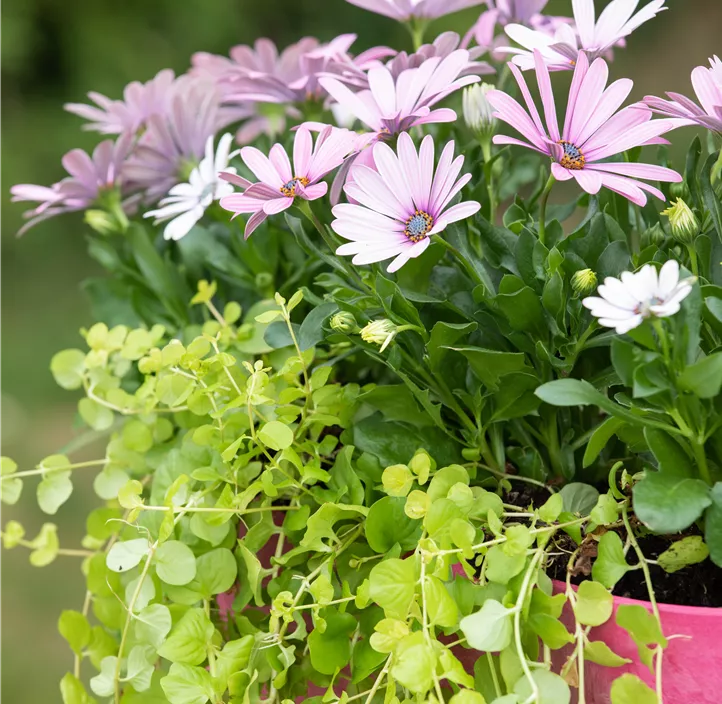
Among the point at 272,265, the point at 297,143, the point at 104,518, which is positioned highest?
the point at 297,143

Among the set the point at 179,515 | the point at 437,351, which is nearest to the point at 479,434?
the point at 437,351

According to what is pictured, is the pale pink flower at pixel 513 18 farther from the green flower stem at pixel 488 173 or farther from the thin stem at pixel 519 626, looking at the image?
the thin stem at pixel 519 626

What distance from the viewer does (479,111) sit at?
0.46 meters

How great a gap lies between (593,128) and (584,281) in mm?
72

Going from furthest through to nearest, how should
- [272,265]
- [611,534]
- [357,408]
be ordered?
[272,265]
[357,408]
[611,534]

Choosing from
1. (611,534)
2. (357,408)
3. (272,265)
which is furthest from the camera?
(272,265)

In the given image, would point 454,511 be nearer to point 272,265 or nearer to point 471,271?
point 471,271

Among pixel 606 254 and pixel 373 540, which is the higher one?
pixel 606 254

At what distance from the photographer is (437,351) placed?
1.29 feet

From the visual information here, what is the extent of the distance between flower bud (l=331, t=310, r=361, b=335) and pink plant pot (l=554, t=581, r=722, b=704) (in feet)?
0.55

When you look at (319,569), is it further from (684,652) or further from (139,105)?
(139,105)

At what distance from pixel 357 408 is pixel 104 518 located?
17 centimetres

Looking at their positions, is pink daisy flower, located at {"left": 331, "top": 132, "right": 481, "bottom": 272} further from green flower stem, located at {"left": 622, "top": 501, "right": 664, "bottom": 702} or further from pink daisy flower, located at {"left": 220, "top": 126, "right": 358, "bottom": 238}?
green flower stem, located at {"left": 622, "top": 501, "right": 664, "bottom": 702}

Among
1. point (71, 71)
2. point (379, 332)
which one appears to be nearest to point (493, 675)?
point (379, 332)
